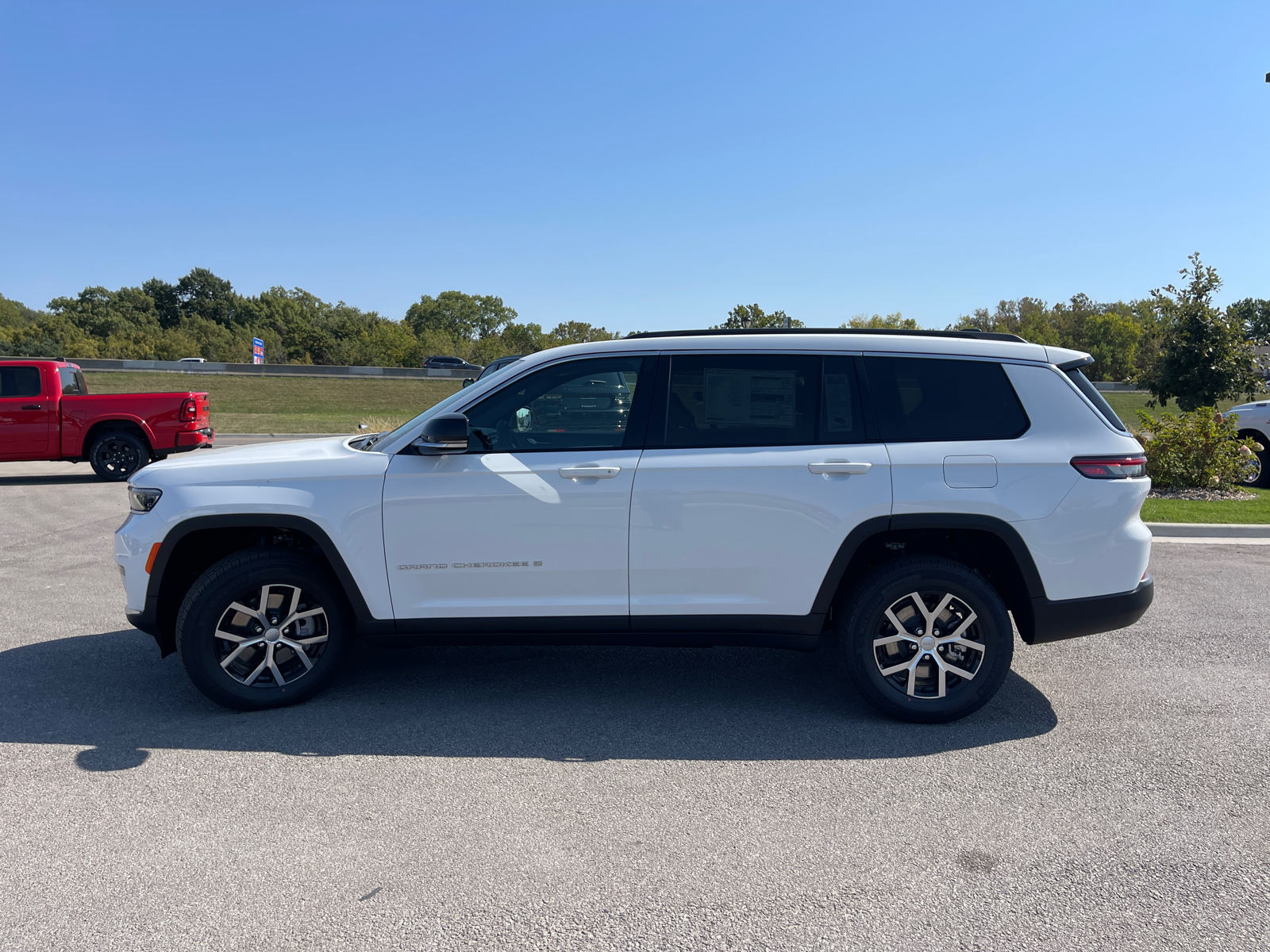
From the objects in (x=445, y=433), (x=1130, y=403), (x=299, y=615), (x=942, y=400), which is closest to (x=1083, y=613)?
(x=942, y=400)

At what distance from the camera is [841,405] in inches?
171

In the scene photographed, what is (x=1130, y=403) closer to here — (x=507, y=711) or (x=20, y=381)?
(x=20, y=381)

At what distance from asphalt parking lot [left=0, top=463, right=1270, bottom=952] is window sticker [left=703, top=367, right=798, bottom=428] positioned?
4.85ft

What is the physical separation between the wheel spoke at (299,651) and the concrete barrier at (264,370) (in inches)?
1753

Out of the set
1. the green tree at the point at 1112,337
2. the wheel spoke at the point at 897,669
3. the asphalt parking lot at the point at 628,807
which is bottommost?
the asphalt parking lot at the point at 628,807

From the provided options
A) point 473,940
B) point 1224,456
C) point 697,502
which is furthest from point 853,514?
point 1224,456

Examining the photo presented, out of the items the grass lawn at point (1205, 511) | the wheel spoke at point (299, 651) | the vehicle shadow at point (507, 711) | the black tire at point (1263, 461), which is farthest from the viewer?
the black tire at point (1263, 461)

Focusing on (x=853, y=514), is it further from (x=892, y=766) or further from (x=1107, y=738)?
(x=1107, y=738)

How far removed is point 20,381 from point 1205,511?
16.3 metres

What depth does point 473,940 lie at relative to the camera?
8.61 feet

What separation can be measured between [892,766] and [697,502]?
4.72 feet

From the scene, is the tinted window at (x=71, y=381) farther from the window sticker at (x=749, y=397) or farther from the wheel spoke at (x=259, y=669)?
the window sticker at (x=749, y=397)

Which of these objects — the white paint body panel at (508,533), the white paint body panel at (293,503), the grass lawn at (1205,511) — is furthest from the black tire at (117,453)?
the grass lawn at (1205,511)

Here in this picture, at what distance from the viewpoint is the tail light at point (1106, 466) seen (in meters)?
4.21
